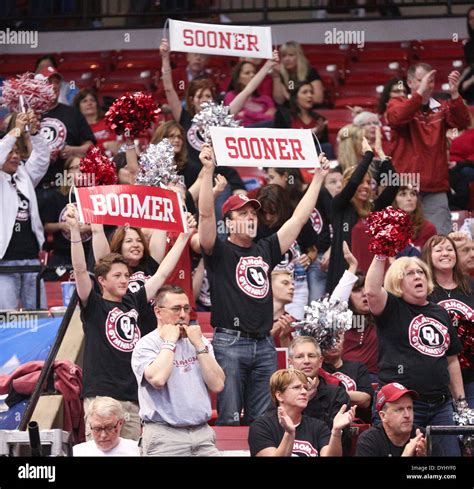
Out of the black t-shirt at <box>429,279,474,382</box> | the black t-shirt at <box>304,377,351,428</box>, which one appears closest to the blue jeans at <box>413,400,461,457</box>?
the black t-shirt at <box>304,377,351,428</box>

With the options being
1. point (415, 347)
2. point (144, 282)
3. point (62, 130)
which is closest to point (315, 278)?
point (144, 282)

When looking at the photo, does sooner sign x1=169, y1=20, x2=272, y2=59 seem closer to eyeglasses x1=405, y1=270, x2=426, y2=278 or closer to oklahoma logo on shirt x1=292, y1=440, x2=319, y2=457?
eyeglasses x1=405, y1=270, x2=426, y2=278

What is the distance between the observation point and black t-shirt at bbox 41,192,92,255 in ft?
39.2

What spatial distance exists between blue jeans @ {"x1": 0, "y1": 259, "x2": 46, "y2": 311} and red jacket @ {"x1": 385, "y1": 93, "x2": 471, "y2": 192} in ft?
9.55

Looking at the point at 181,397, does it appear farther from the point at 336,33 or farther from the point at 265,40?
the point at 336,33

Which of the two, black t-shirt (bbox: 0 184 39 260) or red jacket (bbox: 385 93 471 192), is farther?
red jacket (bbox: 385 93 471 192)

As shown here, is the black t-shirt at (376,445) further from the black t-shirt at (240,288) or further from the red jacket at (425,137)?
the red jacket at (425,137)

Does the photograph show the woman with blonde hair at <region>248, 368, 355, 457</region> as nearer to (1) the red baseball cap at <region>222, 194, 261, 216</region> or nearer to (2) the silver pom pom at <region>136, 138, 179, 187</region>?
(1) the red baseball cap at <region>222, 194, 261, 216</region>

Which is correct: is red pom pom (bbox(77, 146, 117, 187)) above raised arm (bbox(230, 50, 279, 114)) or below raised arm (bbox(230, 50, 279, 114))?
below

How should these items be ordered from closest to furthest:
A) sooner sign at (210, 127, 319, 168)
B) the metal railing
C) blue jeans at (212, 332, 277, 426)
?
1. blue jeans at (212, 332, 277, 426)
2. sooner sign at (210, 127, 319, 168)
3. the metal railing

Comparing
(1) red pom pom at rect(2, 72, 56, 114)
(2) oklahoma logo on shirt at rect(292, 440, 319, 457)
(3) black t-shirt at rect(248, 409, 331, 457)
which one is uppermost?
(1) red pom pom at rect(2, 72, 56, 114)

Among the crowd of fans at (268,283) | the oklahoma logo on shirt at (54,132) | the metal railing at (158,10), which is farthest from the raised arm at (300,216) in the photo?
the metal railing at (158,10)

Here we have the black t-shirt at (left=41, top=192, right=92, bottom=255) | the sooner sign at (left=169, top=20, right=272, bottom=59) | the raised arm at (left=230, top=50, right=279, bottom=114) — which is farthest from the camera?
the raised arm at (left=230, top=50, right=279, bottom=114)
